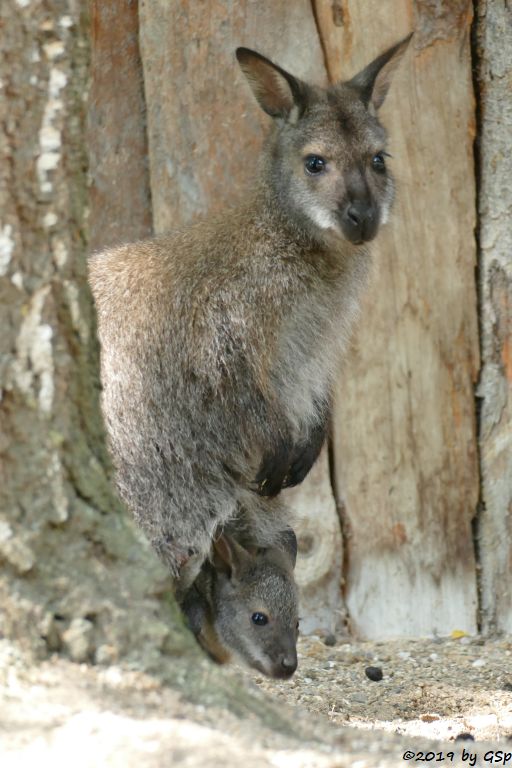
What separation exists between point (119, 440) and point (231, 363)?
0.56 m

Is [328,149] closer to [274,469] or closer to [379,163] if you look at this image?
[379,163]

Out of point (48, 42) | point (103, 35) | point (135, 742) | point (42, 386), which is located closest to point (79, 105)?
point (48, 42)

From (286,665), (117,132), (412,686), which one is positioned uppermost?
(117,132)

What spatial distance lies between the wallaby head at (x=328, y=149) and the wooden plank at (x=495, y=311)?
80cm

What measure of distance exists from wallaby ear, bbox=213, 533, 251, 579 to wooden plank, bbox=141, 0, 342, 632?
1.65 metres

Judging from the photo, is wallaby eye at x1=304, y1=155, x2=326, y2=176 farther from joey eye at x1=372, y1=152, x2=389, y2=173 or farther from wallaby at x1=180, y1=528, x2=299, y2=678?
wallaby at x1=180, y1=528, x2=299, y2=678

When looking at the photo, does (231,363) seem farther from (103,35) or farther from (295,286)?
(103,35)

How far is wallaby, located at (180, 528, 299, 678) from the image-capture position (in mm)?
5051

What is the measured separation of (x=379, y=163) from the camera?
5176mm

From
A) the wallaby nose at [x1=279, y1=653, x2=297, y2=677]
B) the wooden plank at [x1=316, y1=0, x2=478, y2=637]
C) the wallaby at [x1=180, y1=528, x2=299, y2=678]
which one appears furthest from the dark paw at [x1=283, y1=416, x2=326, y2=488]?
the wallaby nose at [x1=279, y1=653, x2=297, y2=677]

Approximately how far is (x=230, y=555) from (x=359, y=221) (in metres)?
1.52

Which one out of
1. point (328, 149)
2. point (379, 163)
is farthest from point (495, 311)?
point (328, 149)

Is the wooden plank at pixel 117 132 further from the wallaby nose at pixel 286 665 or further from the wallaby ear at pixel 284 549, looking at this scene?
the wallaby nose at pixel 286 665

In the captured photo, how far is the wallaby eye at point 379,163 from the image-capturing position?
16.9ft
